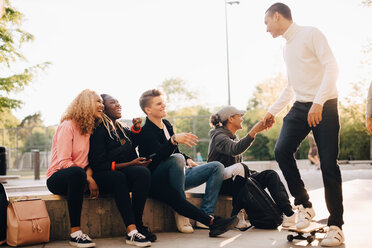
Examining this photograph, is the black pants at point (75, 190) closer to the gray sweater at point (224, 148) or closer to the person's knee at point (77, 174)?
the person's knee at point (77, 174)

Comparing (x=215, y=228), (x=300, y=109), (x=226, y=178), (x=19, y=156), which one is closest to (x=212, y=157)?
(x=226, y=178)

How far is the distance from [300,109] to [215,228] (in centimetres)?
152

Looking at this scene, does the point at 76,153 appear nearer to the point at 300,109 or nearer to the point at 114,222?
the point at 114,222

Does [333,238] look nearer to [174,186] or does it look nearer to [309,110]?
[309,110]

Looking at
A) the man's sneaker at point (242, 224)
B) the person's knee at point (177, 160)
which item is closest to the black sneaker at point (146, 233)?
the person's knee at point (177, 160)

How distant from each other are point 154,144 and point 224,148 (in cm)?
92

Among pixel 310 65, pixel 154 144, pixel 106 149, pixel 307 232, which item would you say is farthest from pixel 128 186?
pixel 310 65

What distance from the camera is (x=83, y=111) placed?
16.0 ft

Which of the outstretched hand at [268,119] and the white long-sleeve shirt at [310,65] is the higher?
the white long-sleeve shirt at [310,65]

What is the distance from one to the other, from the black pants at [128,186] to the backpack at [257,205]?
49.7 inches

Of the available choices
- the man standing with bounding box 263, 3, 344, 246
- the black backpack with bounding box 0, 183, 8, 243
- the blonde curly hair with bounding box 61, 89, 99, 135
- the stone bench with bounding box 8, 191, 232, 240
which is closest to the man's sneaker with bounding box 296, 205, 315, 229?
the man standing with bounding box 263, 3, 344, 246

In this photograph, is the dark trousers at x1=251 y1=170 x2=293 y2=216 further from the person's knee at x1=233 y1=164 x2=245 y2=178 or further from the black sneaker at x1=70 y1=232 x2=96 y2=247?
the black sneaker at x1=70 y1=232 x2=96 y2=247

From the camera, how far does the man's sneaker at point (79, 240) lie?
4.41m

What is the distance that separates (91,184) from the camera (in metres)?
4.73
